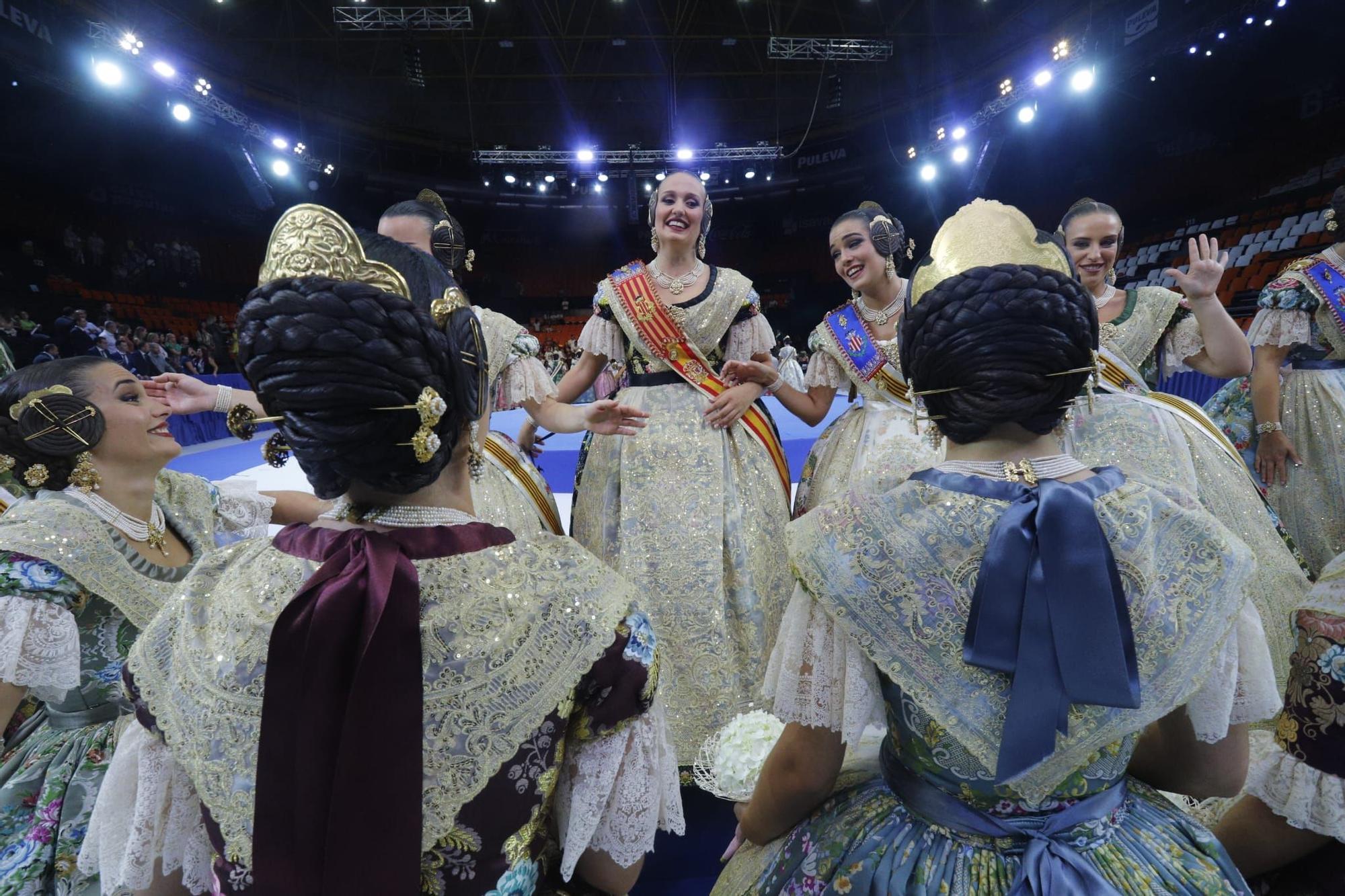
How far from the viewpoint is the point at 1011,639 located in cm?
81

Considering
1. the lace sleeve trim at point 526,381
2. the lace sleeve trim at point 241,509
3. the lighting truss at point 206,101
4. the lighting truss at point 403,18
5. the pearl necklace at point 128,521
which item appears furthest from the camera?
the lighting truss at point 403,18

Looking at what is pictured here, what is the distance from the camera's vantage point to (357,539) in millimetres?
747

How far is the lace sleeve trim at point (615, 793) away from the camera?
80 cm

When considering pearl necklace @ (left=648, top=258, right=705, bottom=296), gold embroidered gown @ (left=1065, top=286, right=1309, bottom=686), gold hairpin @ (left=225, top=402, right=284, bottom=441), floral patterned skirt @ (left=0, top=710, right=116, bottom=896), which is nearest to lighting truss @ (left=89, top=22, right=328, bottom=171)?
pearl necklace @ (left=648, top=258, right=705, bottom=296)

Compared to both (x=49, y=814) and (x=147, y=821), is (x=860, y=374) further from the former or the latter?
(x=49, y=814)

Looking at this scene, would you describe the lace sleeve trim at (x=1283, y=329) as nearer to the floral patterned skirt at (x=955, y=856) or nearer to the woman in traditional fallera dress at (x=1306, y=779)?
the woman in traditional fallera dress at (x=1306, y=779)

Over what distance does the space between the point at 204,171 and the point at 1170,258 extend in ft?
50.2

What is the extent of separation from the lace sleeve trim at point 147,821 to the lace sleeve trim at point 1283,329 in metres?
2.78

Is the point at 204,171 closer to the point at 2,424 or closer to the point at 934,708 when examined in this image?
the point at 2,424

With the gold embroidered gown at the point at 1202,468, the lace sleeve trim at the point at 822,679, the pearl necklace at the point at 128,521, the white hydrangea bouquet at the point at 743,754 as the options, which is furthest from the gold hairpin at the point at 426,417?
the gold embroidered gown at the point at 1202,468

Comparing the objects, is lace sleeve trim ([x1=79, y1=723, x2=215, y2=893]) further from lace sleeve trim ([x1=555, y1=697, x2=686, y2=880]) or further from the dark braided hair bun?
the dark braided hair bun


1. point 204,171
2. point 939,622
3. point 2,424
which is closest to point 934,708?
point 939,622

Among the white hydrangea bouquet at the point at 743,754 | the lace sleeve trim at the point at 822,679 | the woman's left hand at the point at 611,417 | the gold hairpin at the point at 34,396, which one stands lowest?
the white hydrangea bouquet at the point at 743,754

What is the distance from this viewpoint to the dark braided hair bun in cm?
84
